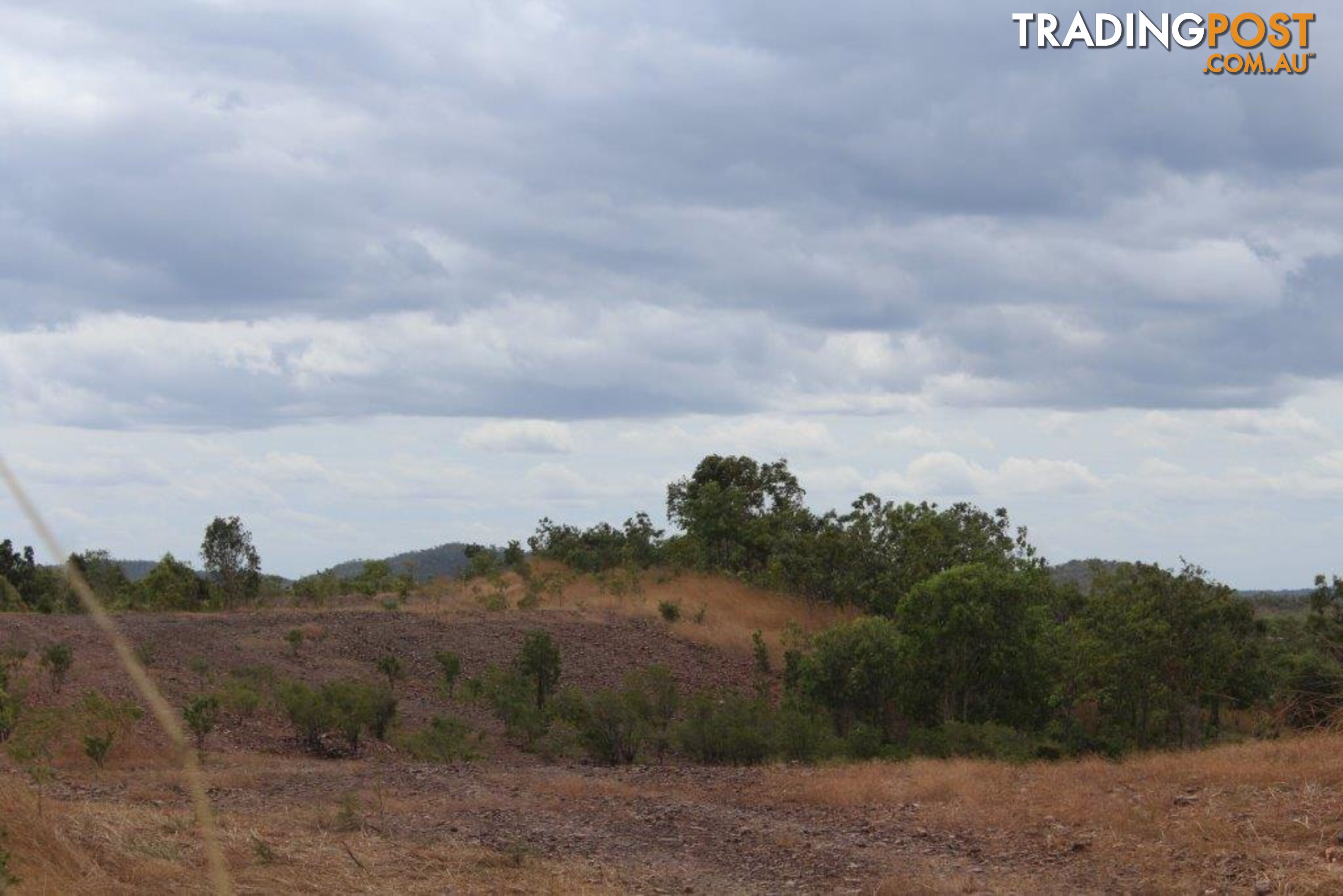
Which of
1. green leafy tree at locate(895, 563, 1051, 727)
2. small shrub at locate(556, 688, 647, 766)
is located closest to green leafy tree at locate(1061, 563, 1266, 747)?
green leafy tree at locate(895, 563, 1051, 727)

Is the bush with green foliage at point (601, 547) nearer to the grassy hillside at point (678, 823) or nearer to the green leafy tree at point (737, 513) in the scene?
the green leafy tree at point (737, 513)

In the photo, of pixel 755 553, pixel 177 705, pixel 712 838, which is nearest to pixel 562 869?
pixel 712 838

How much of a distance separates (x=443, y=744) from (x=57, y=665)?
6.86 m

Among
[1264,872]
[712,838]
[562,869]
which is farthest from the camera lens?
[712,838]

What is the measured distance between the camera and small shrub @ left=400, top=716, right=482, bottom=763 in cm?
1908

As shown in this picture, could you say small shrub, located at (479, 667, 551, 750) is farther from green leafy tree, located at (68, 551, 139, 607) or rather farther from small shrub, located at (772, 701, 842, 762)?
green leafy tree, located at (68, 551, 139, 607)

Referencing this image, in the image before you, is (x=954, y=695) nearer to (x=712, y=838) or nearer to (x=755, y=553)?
(x=712, y=838)

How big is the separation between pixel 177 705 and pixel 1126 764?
580 inches

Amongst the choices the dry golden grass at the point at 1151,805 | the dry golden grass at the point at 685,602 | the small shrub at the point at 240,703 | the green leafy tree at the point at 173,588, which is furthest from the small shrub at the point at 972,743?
the green leafy tree at the point at 173,588

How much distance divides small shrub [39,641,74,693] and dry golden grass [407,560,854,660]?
42.3 ft

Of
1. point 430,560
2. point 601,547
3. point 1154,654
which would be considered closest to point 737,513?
point 601,547

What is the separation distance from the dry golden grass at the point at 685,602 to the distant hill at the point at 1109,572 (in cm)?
731

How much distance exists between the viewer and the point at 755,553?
46.0m

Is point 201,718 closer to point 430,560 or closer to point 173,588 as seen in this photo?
point 173,588
